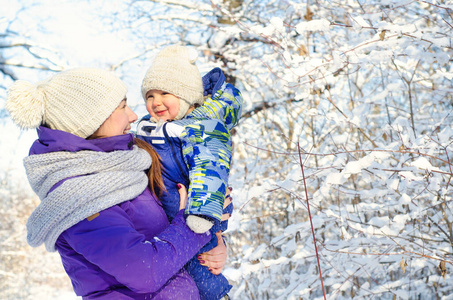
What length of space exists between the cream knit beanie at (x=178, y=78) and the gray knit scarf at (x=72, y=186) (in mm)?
524

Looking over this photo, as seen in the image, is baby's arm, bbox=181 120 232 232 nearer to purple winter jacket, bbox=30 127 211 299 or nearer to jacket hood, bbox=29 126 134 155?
purple winter jacket, bbox=30 127 211 299

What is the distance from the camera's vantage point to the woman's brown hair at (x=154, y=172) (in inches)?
56.1

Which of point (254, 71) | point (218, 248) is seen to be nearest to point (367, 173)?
point (218, 248)

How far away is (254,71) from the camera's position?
17.0 ft

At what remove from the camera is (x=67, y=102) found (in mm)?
1289

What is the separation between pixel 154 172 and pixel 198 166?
0.16 metres

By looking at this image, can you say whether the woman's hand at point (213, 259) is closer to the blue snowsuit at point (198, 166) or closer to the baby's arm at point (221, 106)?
the blue snowsuit at point (198, 166)

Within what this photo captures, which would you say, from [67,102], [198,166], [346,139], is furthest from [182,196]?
[346,139]

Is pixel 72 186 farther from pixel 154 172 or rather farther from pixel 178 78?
pixel 178 78

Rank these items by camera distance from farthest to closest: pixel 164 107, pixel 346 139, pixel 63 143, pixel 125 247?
pixel 346 139 < pixel 164 107 < pixel 63 143 < pixel 125 247

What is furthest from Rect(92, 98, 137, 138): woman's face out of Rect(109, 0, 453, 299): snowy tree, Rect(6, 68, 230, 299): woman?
Rect(109, 0, 453, 299): snowy tree

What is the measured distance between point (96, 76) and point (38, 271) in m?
17.9

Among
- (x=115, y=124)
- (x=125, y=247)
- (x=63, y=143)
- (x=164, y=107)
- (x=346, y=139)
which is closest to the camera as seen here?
(x=125, y=247)

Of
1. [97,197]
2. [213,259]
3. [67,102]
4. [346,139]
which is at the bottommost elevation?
[346,139]
